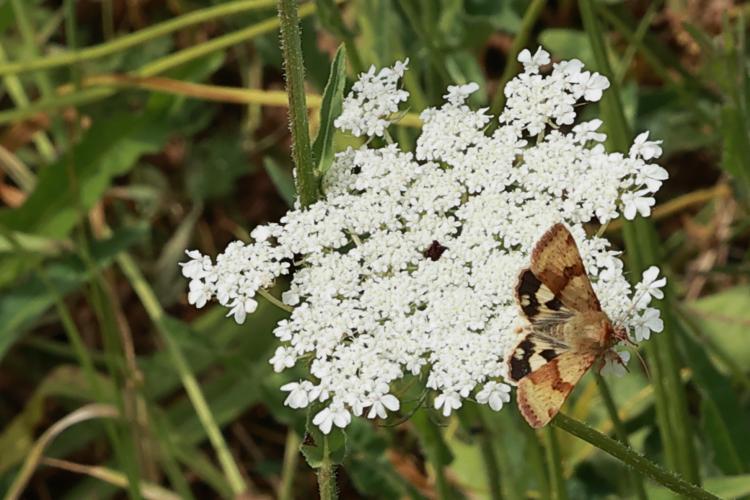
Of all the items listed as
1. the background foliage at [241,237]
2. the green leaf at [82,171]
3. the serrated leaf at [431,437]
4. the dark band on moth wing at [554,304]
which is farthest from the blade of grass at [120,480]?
the dark band on moth wing at [554,304]

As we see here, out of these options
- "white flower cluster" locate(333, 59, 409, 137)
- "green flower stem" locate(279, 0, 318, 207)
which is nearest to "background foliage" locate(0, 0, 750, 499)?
"white flower cluster" locate(333, 59, 409, 137)

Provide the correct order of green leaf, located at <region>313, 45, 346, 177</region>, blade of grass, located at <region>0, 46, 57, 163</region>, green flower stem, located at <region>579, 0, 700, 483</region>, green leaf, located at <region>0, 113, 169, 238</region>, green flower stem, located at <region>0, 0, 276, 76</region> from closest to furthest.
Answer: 1. green leaf, located at <region>313, 45, 346, 177</region>
2. green flower stem, located at <region>579, 0, 700, 483</region>
3. green flower stem, located at <region>0, 0, 276, 76</region>
4. green leaf, located at <region>0, 113, 169, 238</region>
5. blade of grass, located at <region>0, 46, 57, 163</region>

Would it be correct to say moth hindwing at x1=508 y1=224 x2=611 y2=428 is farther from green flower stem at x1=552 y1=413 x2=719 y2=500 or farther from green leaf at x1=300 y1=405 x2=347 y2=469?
green leaf at x1=300 y1=405 x2=347 y2=469

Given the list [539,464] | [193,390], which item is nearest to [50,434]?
[193,390]

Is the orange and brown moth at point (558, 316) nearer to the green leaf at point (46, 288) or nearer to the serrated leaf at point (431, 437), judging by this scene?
the serrated leaf at point (431, 437)

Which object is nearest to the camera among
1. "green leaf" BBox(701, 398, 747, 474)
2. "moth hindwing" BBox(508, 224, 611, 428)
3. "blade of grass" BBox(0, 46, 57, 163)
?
"moth hindwing" BBox(508, 224, 611, 428)

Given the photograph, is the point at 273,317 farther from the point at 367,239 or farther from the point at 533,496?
the point at 367,239
